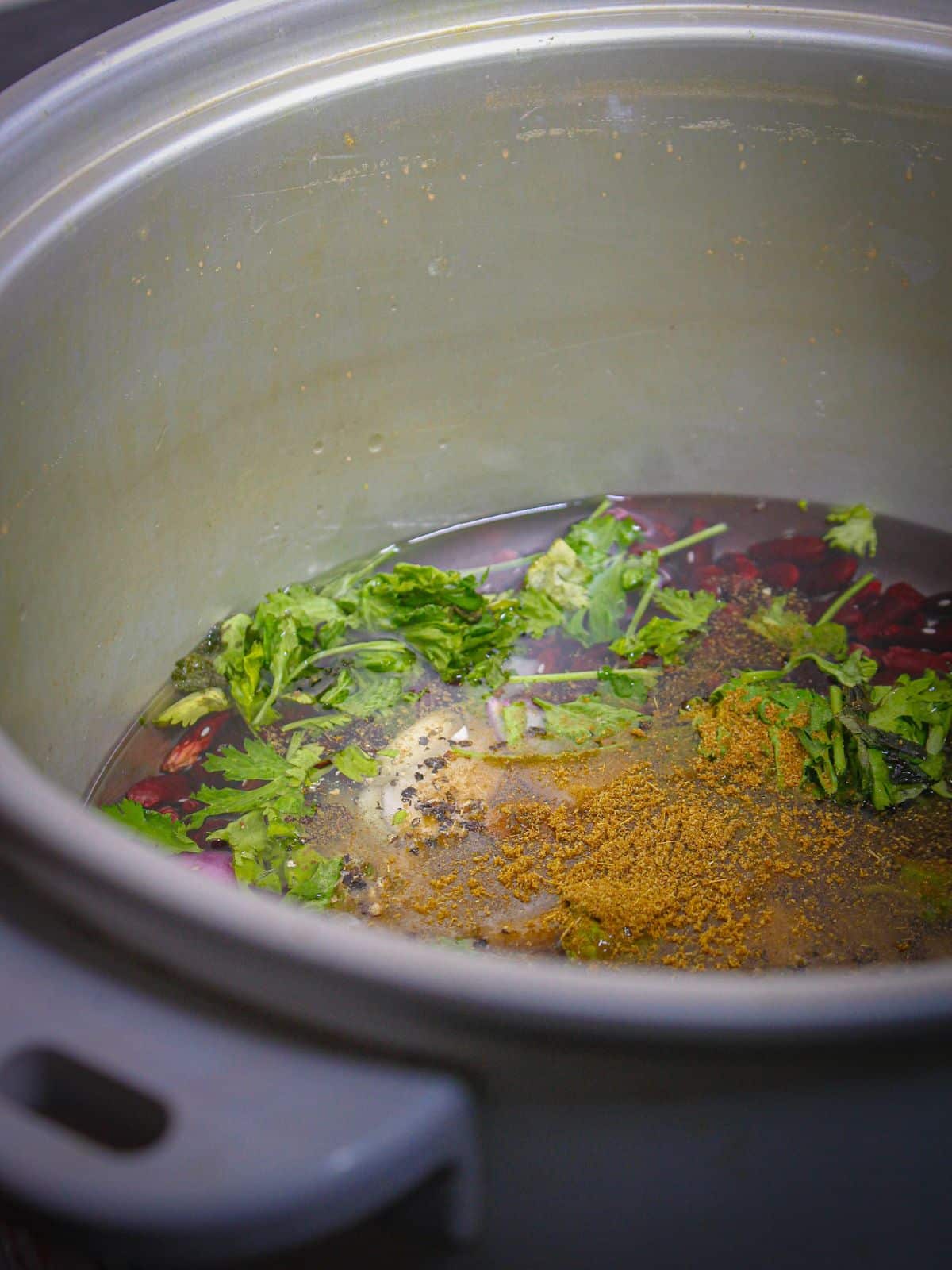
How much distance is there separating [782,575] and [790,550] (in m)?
0.06

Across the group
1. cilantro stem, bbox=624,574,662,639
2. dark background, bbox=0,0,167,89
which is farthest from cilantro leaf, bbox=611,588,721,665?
dark background, bbox=0,0,167,89

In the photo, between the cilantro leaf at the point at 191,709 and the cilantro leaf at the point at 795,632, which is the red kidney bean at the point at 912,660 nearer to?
the cilantro leaf at the point at 795,632

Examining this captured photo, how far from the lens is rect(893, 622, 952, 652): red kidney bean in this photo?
1510 millimetres

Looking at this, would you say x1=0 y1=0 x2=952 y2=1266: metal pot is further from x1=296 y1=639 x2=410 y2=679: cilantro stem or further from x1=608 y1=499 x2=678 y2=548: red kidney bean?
x1=296 y1=639 x2=410 y2=679: cilantro stem

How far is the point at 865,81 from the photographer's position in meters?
1.42

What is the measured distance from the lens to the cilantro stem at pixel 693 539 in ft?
5.42

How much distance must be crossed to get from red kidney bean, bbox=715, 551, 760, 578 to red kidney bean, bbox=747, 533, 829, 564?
15mm

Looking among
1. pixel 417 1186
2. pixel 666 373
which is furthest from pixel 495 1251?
pixel 666 373

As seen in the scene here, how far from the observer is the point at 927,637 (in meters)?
1.52

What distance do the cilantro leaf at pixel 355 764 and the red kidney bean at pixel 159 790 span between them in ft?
0.56

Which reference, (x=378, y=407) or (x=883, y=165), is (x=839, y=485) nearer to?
(x=883, y=165)

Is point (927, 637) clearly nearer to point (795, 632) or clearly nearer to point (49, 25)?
point (795, 632)

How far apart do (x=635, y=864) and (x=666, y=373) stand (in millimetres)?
747

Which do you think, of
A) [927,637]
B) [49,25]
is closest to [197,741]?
[49,25]
